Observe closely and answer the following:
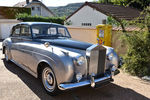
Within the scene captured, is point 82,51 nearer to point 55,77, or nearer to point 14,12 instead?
point 55,77

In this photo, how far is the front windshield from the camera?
446cm

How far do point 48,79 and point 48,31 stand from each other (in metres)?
1.76

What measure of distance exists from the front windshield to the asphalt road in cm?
137

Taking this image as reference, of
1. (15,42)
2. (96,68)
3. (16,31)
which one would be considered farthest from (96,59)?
(16,31)

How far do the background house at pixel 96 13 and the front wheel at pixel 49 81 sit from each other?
31.2ft

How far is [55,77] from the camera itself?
3148 millimetres

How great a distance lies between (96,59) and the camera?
11.0 feet

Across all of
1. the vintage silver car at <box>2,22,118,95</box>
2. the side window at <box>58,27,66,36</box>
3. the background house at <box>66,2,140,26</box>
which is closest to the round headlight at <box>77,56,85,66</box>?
the vintage silver car at <box>2,22,118,95</box>

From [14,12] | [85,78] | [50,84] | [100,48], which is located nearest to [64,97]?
[50,84]

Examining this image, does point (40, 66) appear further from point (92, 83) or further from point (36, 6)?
point (36, 6)

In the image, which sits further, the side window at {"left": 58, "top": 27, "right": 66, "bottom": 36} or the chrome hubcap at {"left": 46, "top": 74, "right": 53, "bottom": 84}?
the side window at {"left": 58, "top": 27, "right": 66, "bottom": 36}

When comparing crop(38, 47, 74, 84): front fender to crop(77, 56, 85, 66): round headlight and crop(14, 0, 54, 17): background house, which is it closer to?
crop(77, 56, 85, 66): round headlight

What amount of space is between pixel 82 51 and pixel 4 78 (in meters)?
2.63

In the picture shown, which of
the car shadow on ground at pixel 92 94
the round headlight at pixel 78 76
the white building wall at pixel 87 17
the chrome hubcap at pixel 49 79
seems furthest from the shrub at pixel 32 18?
the round headlight at pixel 78 76
